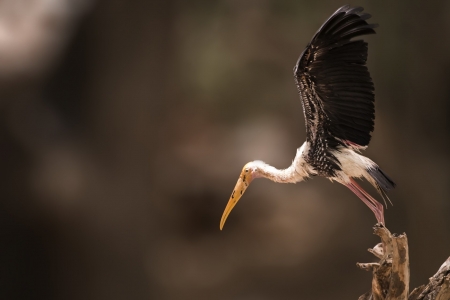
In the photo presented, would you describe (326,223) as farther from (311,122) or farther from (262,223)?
(311,122)

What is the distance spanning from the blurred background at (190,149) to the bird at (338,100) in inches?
45.6

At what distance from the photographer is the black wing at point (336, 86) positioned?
198 cm

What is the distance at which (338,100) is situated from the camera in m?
2.13

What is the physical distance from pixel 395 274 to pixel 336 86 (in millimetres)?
828

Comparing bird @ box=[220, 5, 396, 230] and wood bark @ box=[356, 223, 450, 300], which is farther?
wood bark @ box=[356, 223, 450, 300]

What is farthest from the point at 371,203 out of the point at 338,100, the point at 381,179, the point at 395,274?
the point at 338,100

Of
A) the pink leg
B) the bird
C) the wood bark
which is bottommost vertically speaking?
the wood bark

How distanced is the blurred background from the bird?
1158mm

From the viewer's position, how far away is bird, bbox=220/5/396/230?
1992 mm

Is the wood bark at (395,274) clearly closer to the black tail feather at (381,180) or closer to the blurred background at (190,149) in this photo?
the black tail feather at (381,180)

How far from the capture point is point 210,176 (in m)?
3.42

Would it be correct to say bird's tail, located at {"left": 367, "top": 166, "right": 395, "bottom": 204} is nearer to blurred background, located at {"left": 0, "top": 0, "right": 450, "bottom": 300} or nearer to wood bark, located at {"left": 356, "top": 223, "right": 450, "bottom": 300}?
wood bark, located at {"left": 356, "top": 223, "right": 450, "bottom": 300}

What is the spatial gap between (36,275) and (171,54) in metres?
1.66

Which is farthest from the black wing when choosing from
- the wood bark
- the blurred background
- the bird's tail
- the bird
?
the blurred background
